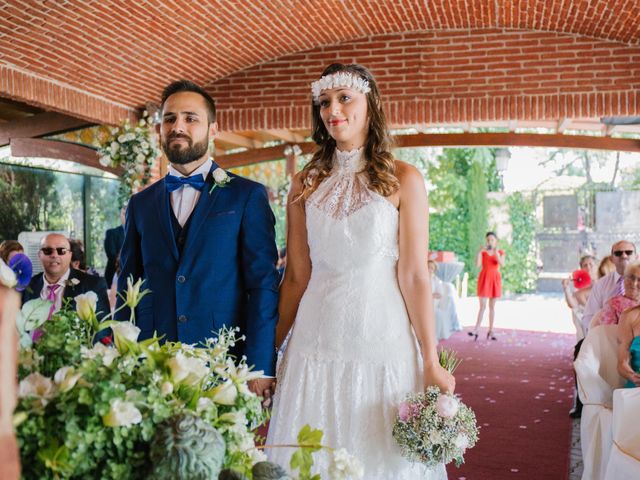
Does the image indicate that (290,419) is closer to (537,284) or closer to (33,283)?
(33,283)

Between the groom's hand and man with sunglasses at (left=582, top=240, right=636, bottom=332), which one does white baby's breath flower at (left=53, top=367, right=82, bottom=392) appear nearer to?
the groom's hand

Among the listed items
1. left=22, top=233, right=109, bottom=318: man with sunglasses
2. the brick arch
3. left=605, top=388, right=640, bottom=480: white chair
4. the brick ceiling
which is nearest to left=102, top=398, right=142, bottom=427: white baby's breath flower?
left=605, top=388, right=640, bottom=480: white chair

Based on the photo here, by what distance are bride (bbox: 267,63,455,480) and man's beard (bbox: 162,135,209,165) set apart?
0.48 m

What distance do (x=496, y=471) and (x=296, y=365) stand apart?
9.85 ft

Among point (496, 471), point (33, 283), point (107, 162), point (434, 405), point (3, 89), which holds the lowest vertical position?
point (496, 471)

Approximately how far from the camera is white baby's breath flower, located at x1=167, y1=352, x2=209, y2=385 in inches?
52.3

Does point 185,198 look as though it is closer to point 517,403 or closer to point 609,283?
point 609,283

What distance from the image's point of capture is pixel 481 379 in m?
9.04

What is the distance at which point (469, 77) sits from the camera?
878 centimetres

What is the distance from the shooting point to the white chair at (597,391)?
14.6ft

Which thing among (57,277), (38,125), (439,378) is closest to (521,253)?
(38,125)

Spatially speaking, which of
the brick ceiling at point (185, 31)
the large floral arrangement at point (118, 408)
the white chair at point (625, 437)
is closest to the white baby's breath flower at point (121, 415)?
the large floral arrangement at point (118, 408)

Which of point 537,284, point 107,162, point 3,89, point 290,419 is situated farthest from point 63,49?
point 537,284

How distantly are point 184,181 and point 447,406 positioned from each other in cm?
130
